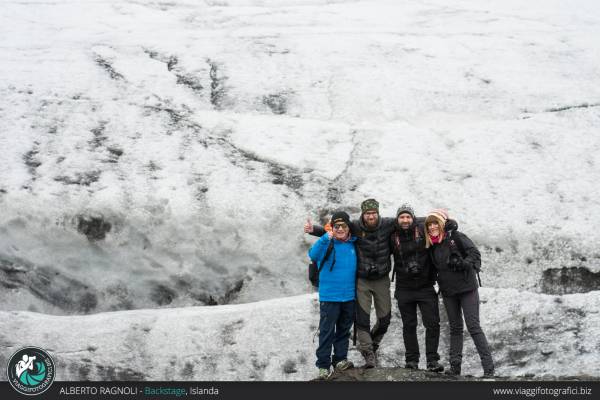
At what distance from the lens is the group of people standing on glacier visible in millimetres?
7922

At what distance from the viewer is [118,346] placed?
9094 millimetres

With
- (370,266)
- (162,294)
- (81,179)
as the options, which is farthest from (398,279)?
(81,179)

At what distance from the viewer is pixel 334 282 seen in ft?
26.5

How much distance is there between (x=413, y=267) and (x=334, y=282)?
0.91 m

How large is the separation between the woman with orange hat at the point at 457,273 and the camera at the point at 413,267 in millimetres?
197

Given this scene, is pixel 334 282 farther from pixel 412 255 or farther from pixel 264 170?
pixel 264 170

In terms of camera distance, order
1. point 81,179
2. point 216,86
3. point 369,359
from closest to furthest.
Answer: point 369,359 < point 81,179 < point 216,86

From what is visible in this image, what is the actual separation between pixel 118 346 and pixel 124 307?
3.01ft

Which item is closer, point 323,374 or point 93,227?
point 323,374

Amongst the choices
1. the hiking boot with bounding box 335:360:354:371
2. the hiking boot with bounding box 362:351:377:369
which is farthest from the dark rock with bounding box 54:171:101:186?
the hiking boot with bounding box 362:351:377:369

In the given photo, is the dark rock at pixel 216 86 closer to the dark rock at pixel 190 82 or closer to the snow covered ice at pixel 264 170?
the snow covered ice at pixel 264 170

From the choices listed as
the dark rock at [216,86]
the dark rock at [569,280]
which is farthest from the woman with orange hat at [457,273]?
the dark rock at [216,86]

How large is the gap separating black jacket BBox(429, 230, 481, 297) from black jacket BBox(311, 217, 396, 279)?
1.81 ft

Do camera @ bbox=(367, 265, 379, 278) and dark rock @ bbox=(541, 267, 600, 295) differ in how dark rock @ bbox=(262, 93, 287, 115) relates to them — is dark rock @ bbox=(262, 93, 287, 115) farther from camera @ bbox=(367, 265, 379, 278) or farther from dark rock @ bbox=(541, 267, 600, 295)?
dark rock @ bbox=(541, 267, 600, 295)
